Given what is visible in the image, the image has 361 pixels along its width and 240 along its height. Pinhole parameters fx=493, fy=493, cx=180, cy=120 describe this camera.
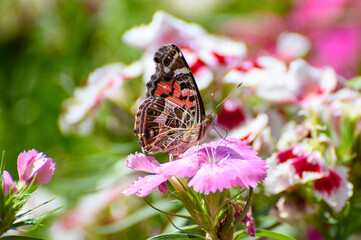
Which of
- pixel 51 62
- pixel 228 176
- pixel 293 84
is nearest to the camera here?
pixel 228 176

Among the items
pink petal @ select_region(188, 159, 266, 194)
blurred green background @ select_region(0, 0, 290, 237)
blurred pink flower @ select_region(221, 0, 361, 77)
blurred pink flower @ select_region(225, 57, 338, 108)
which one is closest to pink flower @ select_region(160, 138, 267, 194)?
pink petal @ select_region(188, 159, 266, 194)

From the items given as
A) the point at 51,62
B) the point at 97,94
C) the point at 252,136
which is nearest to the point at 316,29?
the point at 51,62

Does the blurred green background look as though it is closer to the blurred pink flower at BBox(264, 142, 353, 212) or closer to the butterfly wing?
the butterfly wing

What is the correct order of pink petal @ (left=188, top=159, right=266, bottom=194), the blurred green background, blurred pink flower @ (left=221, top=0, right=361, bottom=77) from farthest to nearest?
1. blurred pink flower @ (left=221, top=0, right=361, bottom=77)
2. the blurred green background
3. pink petal @ (left=188, top=159, right=266, bottom=194)

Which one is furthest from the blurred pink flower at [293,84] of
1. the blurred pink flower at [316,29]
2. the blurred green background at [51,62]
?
the blurred pink flower at [316,29]

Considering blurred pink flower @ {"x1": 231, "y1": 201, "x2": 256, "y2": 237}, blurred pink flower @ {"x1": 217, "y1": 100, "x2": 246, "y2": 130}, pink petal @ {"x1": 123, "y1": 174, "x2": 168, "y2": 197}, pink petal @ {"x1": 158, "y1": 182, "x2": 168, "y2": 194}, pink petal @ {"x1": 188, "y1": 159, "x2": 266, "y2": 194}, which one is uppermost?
blurred pink flower @ {"x1": 217, "y1": 100, "x2": 246, "y2": 130}

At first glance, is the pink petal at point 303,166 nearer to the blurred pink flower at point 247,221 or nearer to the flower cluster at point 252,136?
the flower cluster at point 252,136

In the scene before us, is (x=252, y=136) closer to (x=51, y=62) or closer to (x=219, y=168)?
(x=219, y=168)
